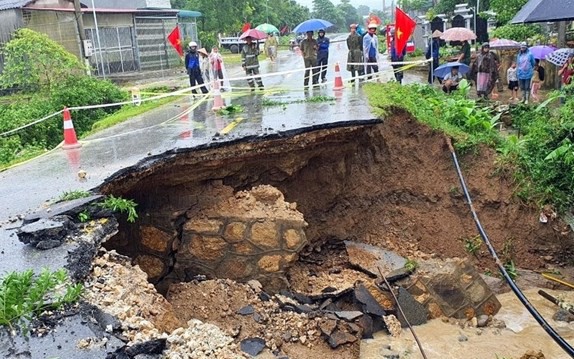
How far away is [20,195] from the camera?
262 inches

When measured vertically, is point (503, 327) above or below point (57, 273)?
below

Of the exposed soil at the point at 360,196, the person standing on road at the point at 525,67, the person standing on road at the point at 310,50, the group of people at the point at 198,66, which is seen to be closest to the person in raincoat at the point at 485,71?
the person standing on road at the point at 525,67

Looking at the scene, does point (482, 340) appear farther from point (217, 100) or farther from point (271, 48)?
point (271, 48)

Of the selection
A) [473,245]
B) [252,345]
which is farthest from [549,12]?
[252,345]

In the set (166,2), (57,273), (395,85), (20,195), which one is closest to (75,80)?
(395,85)

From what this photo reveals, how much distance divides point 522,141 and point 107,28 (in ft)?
70.4

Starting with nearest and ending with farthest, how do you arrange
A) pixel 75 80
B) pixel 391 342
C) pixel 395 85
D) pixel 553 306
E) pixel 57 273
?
pixel 57 273, pixel 391 342, pixel 553 306, pixel 395 85, pixel 75 80

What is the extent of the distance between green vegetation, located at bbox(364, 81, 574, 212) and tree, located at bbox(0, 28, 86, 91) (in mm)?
9005

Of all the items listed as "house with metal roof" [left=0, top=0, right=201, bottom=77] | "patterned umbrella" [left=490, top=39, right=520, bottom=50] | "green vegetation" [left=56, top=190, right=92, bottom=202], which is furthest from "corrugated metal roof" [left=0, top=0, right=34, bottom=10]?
"green vegetation" [left=56, top=190, right=92, bottom=202]

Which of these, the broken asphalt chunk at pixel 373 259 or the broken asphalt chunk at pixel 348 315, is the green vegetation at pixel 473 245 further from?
the broken asphalt chunk at pixel 348 315

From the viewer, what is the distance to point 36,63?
15258mm

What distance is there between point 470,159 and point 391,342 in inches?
149

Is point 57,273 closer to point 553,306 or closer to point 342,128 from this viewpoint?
point 342,128

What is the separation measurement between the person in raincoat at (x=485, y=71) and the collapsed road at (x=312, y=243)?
20.4 ft
